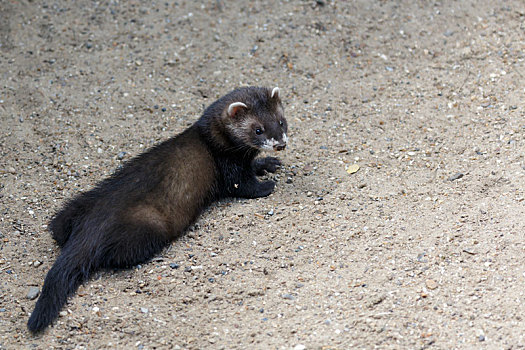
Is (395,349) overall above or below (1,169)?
below

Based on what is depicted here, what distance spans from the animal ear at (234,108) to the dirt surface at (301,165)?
982mm

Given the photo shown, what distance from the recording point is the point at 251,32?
845 cm

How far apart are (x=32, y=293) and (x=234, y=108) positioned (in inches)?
106

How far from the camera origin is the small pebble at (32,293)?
4.98 meters

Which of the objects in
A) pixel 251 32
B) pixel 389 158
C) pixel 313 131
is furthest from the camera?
pixel 251 32

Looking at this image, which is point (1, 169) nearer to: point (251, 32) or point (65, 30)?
point (65, 30)

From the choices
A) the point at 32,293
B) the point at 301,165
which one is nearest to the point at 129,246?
the point at 32,293

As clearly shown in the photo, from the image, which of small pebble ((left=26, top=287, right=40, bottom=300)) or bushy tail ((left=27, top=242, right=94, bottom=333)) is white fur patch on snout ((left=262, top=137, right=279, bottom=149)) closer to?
bushy tail ((left=27, top=242, right=94, bottom=333))

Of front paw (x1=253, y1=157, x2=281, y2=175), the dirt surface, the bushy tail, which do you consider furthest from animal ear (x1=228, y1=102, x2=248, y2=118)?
the bushy tail

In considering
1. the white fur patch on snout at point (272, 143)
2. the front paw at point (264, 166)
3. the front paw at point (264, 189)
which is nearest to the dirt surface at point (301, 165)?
the front paw at point (264, 189)

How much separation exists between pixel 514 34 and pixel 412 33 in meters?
1.40

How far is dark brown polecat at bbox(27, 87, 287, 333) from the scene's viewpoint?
506 cm

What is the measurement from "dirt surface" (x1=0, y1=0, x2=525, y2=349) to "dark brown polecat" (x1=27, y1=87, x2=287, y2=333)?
0.16 meters

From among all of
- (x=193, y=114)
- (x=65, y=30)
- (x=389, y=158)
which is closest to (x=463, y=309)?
(x=389, y=158)
